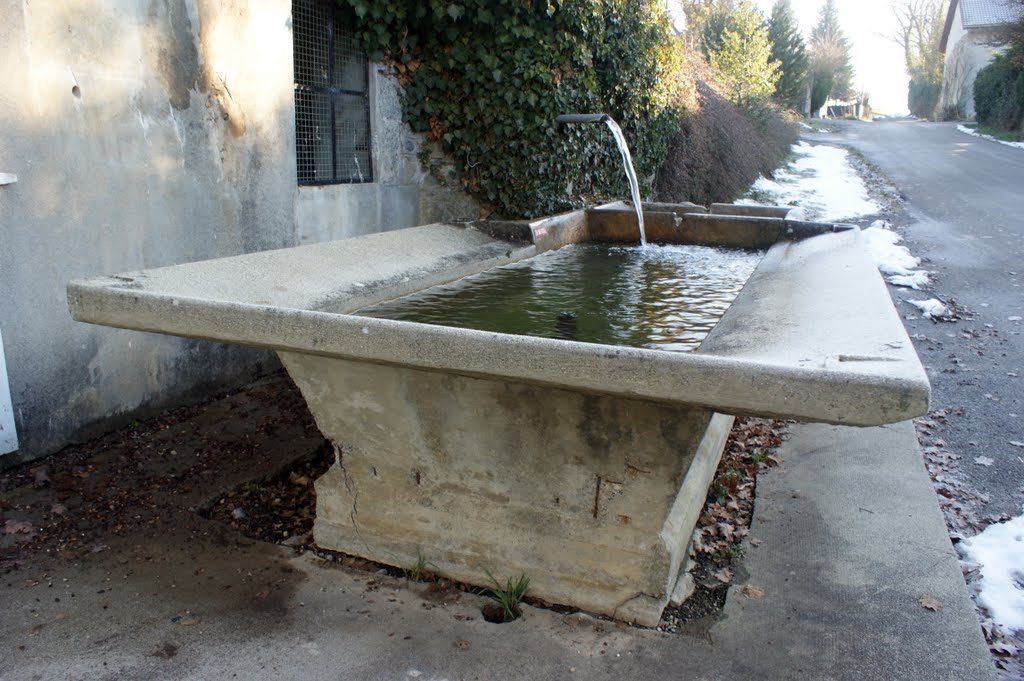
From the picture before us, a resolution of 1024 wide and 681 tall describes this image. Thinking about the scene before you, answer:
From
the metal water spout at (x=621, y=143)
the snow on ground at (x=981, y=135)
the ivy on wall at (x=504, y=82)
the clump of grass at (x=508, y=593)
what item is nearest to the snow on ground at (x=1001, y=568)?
the clump of grass at (x=508, y=593)

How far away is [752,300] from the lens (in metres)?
3.42

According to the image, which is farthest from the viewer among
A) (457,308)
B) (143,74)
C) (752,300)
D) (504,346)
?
(143,74)

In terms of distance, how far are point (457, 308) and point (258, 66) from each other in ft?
7.96

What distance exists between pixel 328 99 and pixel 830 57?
156 feet

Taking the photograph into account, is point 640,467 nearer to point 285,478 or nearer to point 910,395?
point 910,395

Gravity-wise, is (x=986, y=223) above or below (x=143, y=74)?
below

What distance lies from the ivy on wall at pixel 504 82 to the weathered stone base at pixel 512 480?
13.3 ft

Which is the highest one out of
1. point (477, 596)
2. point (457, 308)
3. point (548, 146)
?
point (548, 146)

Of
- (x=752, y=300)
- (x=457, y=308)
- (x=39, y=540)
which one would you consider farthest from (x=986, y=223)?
(x=39, y=540)

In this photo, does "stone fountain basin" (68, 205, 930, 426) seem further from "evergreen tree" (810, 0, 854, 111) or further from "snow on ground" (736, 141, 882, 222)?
"evergreen tree" (810, 0, 854, 111)

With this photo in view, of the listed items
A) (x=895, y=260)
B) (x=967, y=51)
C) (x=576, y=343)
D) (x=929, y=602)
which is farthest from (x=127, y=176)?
Result: (x=967, y=51)

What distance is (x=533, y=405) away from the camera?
256 cm

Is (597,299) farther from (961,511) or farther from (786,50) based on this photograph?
(786,50)

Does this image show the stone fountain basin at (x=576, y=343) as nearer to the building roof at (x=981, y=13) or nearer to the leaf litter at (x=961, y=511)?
the leaf litter at (x=961, y=511)
